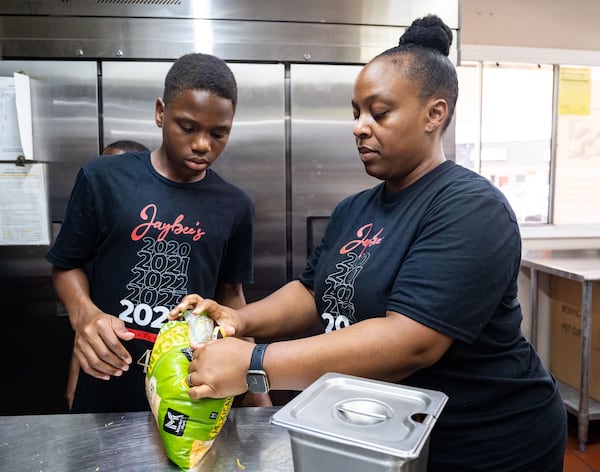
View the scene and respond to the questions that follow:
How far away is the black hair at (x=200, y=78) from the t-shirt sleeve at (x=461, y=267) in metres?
0.65

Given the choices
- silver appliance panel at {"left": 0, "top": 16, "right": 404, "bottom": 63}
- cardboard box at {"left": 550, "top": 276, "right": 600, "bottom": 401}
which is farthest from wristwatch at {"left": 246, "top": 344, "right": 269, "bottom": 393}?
cardboard box at {"left": 550, "top": 276, "right": 600, "bottom": 401}

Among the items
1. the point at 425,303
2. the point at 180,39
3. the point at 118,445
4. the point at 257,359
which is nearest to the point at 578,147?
the point at 180,39

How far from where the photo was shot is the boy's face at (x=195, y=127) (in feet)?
3.79

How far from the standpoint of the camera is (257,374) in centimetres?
76

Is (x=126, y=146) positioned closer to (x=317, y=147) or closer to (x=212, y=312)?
(x=317, y=147)

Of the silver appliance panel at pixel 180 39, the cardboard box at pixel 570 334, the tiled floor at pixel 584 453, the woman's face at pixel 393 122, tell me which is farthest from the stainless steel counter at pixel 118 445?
the cardboard box at pixel 570 334

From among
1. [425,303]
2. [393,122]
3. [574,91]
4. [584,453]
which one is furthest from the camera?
[574,91]

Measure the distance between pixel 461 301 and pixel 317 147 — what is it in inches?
61.0

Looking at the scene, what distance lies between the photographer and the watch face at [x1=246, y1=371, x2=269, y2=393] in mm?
760

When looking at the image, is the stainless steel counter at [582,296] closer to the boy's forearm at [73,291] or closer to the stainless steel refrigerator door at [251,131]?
the stainless steel refrigerator door at [251,131]

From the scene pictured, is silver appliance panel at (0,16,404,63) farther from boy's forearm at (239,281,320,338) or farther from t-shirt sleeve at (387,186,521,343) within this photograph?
t-shirt sleeve at (387,186,521,343)

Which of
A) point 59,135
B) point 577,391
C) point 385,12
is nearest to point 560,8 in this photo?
point 385,12

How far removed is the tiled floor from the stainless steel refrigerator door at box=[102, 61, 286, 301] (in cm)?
172

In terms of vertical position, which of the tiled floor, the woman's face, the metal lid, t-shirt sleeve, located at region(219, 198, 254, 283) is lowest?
the tiled floor
